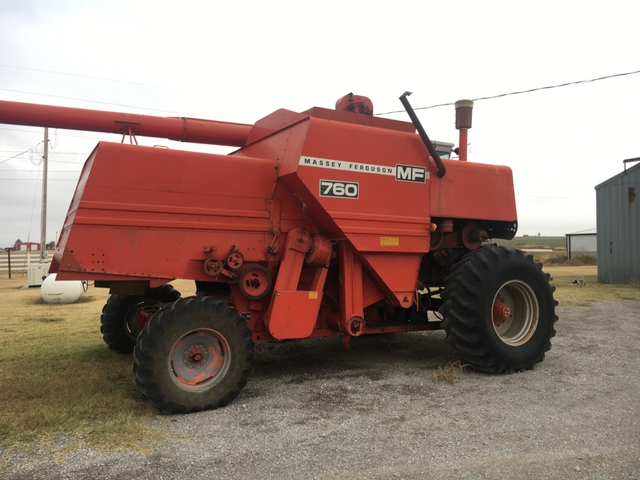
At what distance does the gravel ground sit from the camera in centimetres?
340

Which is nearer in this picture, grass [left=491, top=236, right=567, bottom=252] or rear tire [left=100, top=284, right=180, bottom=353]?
rear tire [left=100, top=284, right=180, bottom=353]

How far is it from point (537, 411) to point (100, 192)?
4433 millimetres

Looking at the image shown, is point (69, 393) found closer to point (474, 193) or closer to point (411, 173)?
point (411, 173)

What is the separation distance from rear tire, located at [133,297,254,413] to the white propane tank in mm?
8965

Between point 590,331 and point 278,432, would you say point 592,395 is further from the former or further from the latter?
point 590,331

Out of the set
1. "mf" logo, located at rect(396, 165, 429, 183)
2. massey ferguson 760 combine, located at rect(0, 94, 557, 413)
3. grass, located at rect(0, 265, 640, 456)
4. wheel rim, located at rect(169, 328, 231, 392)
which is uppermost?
"mf" logo, located at rect(396, 165, 429, 183)

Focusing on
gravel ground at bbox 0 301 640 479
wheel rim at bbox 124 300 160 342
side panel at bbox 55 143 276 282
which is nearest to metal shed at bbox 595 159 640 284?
gravel ground at bbox 0 301 640 479

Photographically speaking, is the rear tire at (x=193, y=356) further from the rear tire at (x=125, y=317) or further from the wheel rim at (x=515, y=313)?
the wheel rim at (x=515, y=313)

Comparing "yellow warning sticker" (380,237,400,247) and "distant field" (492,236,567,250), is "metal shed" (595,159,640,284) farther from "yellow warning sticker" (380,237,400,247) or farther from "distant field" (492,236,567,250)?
"distant field" (492,236,567,250)

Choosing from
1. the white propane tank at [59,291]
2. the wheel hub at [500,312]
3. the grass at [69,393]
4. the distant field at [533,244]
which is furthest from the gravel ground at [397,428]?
the distant field at [533,244]

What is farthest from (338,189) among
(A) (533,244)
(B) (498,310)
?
(A) (533,244)

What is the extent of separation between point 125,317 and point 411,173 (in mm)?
4220

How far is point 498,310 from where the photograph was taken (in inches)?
245

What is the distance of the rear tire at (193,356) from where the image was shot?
442cm
